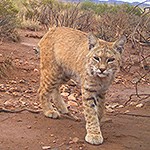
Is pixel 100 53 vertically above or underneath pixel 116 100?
above

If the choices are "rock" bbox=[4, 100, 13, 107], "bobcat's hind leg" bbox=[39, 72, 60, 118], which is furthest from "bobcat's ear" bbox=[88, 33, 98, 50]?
"rock" bbox=[4, 100, 13, 107]

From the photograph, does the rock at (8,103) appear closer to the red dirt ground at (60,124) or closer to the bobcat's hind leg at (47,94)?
the red dirt ground at (60,124)

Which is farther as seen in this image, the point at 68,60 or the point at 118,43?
the point at 68,60

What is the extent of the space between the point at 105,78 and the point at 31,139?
126 cm

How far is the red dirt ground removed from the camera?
565 cm

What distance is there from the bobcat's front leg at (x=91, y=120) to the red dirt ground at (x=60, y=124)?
0.30 feet

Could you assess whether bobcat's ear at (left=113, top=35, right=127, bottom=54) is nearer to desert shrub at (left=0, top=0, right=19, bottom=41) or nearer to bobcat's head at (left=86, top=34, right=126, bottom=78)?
bobcat's head at (left=86, top=34, right=126, bottom=78)

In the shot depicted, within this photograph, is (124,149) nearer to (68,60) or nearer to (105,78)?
(105,78)

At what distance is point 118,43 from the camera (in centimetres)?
598

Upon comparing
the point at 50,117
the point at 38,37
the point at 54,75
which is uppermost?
the point at 54,75

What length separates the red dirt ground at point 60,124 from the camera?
5648 mm

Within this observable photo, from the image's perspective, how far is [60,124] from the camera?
21.4ft

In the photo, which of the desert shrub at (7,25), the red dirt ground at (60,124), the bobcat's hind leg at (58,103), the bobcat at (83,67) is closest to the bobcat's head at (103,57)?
the bobcat at (83,67)

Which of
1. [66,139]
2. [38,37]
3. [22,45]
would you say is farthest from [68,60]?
[38,37]
